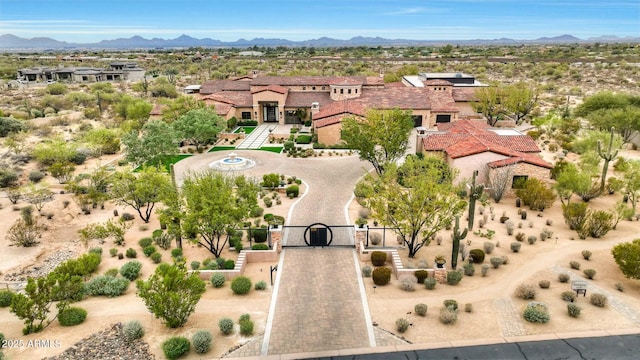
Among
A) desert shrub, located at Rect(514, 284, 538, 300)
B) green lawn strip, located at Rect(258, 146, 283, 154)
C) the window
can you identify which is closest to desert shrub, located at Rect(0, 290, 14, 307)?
desert shrub, located at Rect(514, 284, 538, 300)

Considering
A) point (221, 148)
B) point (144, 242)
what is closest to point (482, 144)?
point (144, 242)

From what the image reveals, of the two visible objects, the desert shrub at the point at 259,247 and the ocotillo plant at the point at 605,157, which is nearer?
the desert shrub at the point at 259,247

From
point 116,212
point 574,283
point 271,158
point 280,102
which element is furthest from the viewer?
point 280,102

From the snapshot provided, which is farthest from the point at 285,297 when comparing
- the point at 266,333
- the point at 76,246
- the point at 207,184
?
the point at 76,246

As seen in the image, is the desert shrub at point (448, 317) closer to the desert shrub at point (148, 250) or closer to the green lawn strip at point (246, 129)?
the desert shrub at point (148, 250)

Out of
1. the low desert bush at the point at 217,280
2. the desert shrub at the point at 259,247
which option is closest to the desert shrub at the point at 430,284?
the desert shrub at the point at 259,247

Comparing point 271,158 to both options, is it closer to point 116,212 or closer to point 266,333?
point 116,212
